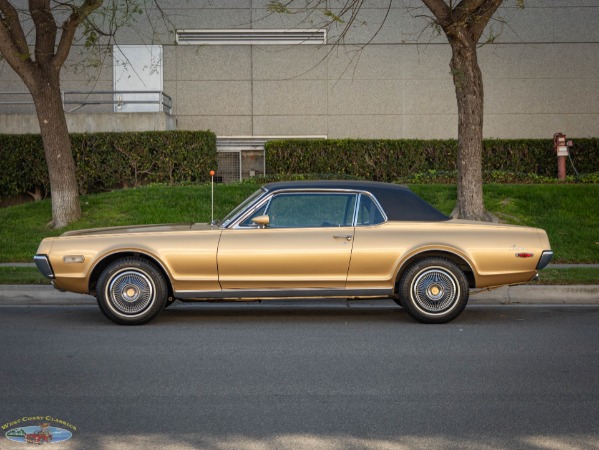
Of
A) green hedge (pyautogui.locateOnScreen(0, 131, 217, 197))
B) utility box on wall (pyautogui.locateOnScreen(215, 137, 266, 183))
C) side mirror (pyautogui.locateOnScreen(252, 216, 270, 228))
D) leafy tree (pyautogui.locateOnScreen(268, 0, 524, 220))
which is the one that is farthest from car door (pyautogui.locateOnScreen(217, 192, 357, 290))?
utility box on wall (pyautogui.locateOnScreen(215, 137, 266, 183))

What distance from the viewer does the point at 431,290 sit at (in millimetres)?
9922

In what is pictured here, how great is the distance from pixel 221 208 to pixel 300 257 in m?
9.16

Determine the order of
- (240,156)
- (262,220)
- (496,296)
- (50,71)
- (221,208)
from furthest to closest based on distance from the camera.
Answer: (240,156) → (221,208) → (50,71) → (496,296) → (262,220)

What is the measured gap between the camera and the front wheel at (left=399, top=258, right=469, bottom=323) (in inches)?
390

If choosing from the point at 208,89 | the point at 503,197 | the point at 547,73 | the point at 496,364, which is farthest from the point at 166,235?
the point at 547,73

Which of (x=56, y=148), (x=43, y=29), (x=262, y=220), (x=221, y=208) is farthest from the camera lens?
(x=221, y=208)

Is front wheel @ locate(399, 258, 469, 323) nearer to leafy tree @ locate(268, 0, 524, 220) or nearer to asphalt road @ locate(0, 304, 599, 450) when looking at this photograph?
asphalt road @ locate(0, 304, 599, 450)

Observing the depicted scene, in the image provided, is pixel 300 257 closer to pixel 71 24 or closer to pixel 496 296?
pixel 496 296

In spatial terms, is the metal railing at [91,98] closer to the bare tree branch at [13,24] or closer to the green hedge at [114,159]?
the green hedge at [114,159]

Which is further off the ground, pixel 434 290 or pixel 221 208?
pixel 221 208

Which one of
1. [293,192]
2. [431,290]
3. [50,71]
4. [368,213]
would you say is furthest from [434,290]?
[50,71]

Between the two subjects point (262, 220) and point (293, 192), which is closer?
point (262, 220)

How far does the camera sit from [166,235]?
9859 mm

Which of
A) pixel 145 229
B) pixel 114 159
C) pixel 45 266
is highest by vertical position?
pixel 114 159
